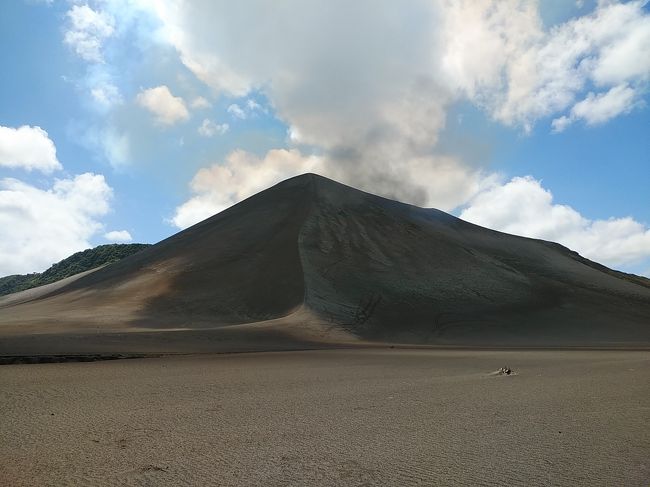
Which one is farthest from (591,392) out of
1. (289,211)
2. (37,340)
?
(289,211)

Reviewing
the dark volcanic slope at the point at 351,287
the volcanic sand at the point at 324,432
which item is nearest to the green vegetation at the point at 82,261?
the dark volcanic slope at the point at 351,287

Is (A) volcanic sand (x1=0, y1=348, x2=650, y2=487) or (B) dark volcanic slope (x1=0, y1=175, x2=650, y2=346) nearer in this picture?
(A) volcanic sand (x1=0, y1=348, x2=650, y2=487)

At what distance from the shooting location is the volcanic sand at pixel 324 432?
15.3 feet

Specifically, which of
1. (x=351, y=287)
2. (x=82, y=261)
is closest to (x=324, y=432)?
(x=351, y=287)

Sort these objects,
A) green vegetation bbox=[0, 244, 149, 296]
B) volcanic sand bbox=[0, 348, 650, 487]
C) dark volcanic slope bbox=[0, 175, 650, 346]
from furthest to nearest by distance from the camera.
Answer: green vegetation bbox=[0, 244, 149, 296], dark volcanic slope bbox=[0, 175, 650, 346], volcanic sand bbox=[0, 348, 650, 487]

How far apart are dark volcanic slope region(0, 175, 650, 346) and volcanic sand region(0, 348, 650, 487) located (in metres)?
24.4

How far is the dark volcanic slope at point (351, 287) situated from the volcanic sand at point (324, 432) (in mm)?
24430

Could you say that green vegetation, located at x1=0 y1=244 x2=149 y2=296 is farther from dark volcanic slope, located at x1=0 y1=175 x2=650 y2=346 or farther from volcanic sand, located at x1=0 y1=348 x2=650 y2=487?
volcanic sand, located at x1=0 y1=348 x2=650 y2=487

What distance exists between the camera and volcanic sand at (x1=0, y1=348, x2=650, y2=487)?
4.67 m

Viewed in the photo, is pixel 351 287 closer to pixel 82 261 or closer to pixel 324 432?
pixel 324 432

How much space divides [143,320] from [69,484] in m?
38.1

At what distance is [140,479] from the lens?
14.9 feet

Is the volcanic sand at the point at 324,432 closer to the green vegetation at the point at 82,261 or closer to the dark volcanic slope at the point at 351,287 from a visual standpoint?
the dark volcanic slope at the point at 351,287

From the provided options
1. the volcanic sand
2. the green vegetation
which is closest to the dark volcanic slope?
the volcanic sand
